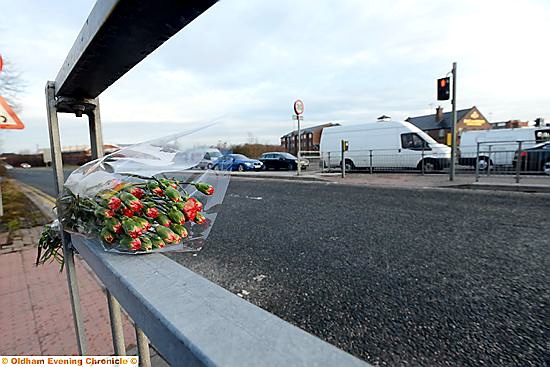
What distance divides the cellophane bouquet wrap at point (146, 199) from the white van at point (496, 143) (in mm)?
13920

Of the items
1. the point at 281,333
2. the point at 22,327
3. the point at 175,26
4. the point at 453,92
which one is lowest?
the point at 22,327

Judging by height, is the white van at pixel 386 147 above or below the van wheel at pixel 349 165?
above

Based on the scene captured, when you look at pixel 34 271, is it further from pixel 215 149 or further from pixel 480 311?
pixel 480 311

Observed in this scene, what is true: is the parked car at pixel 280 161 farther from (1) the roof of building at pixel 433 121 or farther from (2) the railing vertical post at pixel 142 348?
(1) the roof of building at pixel 433 121

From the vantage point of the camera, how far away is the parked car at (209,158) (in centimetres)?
129

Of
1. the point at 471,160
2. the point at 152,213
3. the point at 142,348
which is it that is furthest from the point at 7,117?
the point at 471,160

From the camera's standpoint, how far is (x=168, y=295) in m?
0.72

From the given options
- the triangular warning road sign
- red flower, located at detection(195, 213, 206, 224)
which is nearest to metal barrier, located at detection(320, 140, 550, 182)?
red flower, located at detection(195, 213, 206, 224)

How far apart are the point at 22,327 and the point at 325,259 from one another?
9.21 feet

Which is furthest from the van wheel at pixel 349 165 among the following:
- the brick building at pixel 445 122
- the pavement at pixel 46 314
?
the brick building at pixel 445 122

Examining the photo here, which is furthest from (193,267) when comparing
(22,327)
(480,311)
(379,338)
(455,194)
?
(455,194)

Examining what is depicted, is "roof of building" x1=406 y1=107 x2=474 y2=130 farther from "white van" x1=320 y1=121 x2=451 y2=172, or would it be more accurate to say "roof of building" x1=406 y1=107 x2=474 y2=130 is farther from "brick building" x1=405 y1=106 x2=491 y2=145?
"white van" x1=320 y1=121 x2=451 y2=172

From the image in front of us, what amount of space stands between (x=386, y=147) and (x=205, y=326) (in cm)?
1609

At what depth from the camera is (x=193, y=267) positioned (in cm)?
332
